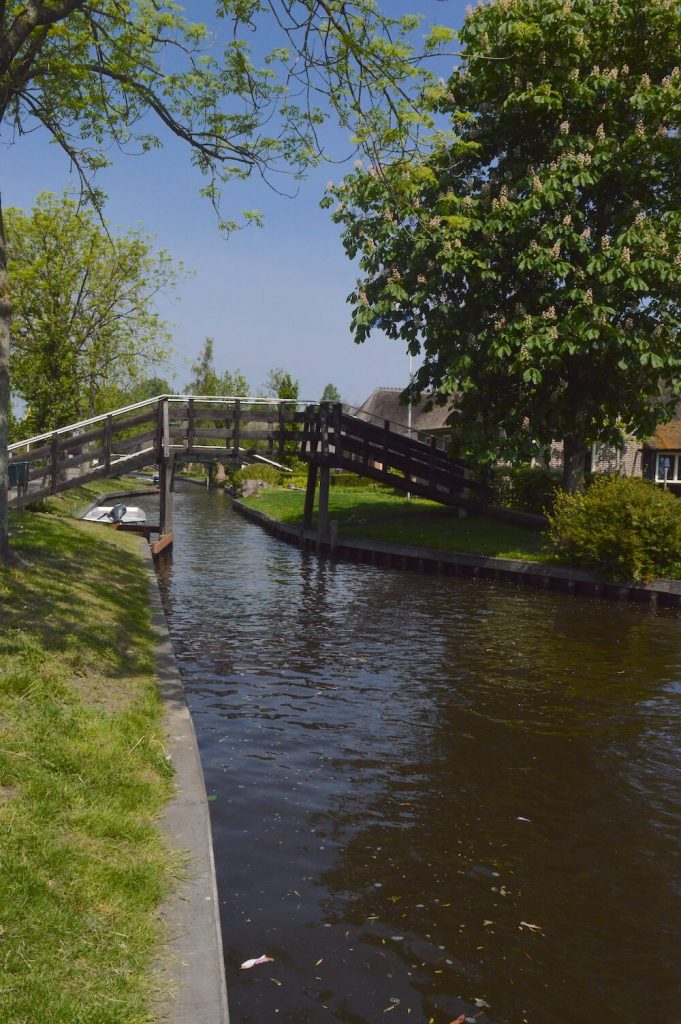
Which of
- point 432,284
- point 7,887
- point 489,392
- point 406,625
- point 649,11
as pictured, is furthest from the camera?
point 489,392

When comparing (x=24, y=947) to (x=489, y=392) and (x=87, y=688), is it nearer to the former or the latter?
(x=87, y=688)

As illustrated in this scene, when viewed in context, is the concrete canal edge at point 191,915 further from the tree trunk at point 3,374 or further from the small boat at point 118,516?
the small boat at point 118,516

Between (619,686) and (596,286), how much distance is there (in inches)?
513

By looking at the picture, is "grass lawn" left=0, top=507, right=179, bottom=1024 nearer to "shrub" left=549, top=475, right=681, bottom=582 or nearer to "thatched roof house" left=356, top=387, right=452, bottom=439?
"shrub" left=549, top=475, right=681, bottom=582

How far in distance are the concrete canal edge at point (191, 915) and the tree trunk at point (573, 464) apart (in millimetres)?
20829

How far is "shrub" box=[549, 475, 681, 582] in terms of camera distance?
69.7 ft

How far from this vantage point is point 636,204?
22672 mm

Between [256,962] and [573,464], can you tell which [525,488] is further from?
[256,962]

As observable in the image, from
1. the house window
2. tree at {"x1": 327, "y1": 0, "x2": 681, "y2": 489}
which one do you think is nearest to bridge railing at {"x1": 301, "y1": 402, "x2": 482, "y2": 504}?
tree at {"x1": 327, "y1": 0, "x2": 681, "y2": 489}

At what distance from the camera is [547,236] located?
2275 centimetres

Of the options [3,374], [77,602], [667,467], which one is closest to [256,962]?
[77,602]

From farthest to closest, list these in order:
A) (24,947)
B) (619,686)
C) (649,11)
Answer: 1. (649,11)
2. (619,686)
3. (24,947)

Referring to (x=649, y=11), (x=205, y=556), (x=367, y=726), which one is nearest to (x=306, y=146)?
(x=367, y=726)

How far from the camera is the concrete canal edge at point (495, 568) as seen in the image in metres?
21.5
